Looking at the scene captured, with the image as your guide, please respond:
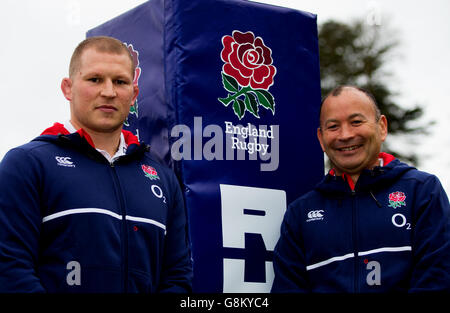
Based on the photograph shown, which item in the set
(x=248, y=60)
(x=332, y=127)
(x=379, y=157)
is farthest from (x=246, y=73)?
(x=379, y=157)

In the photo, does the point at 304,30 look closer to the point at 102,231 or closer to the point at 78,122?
the point at 78,122

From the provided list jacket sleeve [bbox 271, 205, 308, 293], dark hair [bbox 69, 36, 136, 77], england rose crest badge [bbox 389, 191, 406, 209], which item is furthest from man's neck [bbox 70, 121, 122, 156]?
england rose crest badge [bbox 389, 191, 406, 209]

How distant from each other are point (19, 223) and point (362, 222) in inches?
70.6

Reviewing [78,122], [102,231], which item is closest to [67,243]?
[102,231]

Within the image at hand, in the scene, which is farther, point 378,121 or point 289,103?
point 289,103

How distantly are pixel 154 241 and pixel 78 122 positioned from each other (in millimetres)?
695

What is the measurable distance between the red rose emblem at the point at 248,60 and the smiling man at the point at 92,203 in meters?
0.89

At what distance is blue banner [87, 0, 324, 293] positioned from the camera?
3.63 metres

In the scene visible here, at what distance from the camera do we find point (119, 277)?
2.80 meters

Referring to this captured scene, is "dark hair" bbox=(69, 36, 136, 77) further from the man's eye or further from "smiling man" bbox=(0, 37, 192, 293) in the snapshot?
the man's eye

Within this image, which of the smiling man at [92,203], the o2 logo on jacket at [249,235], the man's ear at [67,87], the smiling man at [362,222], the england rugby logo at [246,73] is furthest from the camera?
the england rugby logo at [246,73]

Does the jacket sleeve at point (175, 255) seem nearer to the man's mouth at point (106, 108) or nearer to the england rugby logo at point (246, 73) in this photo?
the man's mouth at point (106, 108)

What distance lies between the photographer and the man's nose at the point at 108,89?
117 inches

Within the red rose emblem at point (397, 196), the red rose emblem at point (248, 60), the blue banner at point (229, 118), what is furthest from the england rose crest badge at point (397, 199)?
the red rose emblem at point (248, 60)
